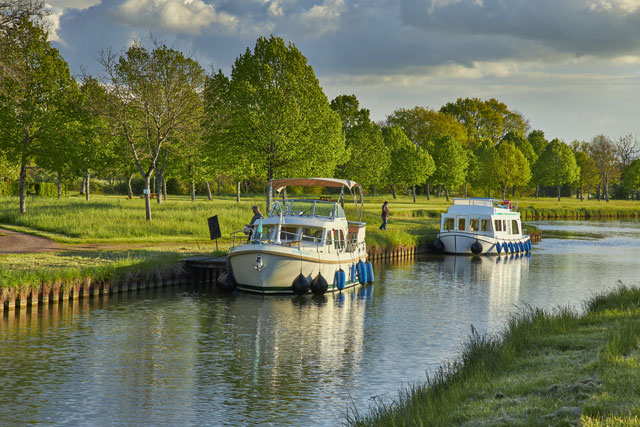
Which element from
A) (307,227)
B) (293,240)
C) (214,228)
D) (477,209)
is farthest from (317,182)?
(477,209)

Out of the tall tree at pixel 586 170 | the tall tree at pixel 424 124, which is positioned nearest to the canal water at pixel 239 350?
the tall tree at pixel 424 124

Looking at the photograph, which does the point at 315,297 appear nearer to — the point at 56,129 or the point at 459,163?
the point at 56,129

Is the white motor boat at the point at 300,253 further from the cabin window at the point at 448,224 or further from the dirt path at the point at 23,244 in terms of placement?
Answer: the cabin window at the point at 448,224

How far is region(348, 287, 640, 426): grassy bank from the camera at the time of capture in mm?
10375

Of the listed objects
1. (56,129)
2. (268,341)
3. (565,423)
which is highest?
(56,129)

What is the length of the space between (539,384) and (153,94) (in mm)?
37525

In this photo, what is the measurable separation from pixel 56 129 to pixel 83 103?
146 inches

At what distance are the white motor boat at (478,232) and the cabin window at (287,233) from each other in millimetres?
22272

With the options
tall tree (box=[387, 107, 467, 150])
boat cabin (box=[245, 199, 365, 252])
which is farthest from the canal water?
tall tree (box=[387, 107, 467, 150])

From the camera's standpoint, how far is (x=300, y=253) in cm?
2939

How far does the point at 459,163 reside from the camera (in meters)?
105

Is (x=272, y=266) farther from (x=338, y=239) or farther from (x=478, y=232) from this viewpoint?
(x=478, y=232)

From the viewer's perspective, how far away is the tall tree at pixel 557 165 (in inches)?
4897

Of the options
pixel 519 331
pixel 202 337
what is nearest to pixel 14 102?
pixel 202 337
